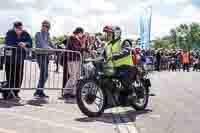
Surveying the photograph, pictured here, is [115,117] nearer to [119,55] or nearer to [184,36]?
[119,55]

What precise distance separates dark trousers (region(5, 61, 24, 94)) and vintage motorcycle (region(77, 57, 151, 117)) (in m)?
2.43

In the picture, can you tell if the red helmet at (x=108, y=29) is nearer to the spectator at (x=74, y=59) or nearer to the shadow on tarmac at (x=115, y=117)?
the shadow on tarmac at (x=115, y=117)

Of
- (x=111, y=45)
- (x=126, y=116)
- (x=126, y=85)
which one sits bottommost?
(x=126, y=116)

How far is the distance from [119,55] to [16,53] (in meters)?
2.83

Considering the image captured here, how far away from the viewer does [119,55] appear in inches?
364

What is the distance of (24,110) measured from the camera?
9.59 metres

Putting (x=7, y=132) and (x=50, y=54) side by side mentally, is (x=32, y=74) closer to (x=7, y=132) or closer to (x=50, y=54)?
(x=50, y=54)

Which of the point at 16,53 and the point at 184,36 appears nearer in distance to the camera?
the point at 16,53

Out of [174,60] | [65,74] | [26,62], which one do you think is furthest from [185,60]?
[26,62]

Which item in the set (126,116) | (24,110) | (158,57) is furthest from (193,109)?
(158,57)

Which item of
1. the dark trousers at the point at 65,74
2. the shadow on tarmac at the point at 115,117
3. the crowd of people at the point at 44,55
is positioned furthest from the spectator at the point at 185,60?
the shadow on tarmac at the point at 115,117

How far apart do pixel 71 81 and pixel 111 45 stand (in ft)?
9.66

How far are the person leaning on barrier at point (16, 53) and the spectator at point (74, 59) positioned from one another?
1.23 metres

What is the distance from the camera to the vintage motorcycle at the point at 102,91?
888cm
